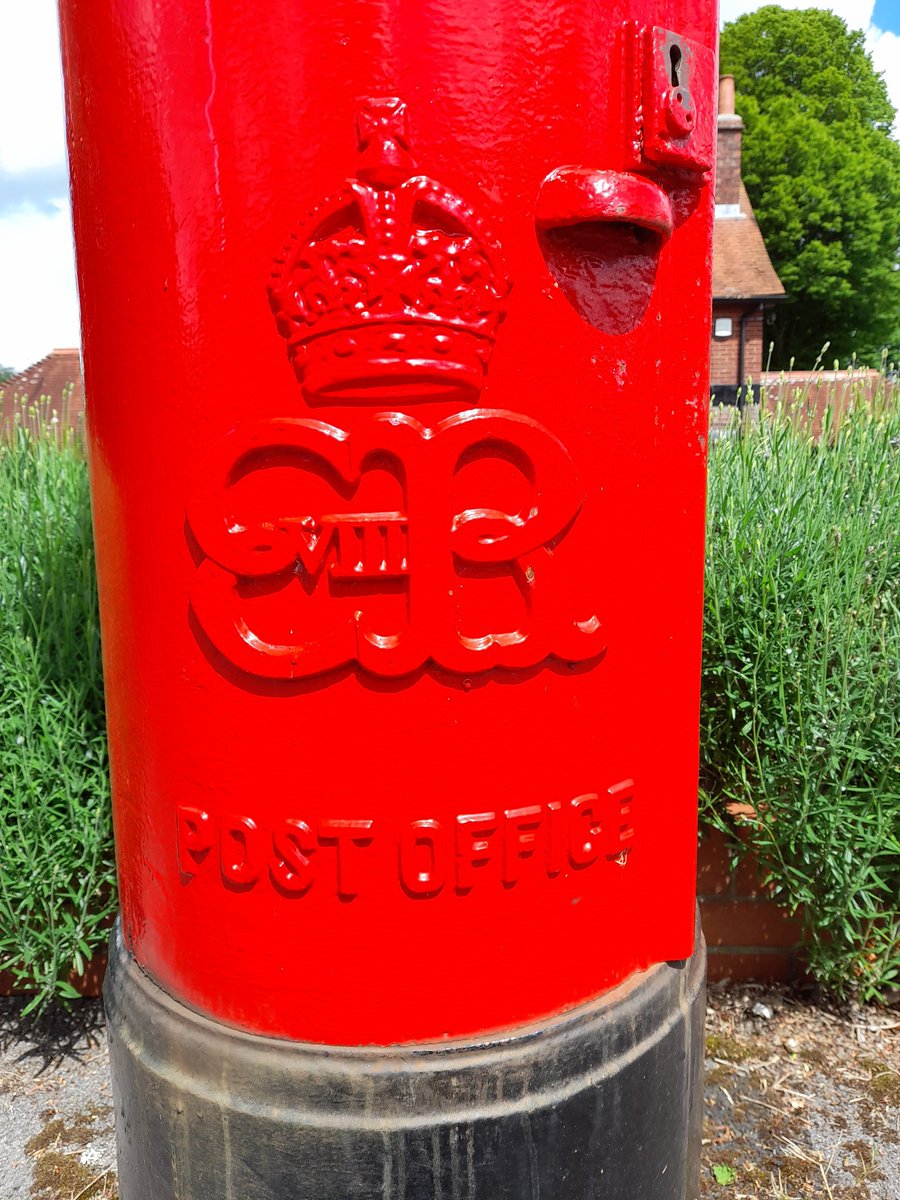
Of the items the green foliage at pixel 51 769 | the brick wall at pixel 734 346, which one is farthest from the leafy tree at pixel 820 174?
the green foliage at pixel 51 769

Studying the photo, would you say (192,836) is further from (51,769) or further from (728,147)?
(728,147)

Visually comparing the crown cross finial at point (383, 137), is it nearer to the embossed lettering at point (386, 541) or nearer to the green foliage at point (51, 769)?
the embossed lettering at point (386, 541)

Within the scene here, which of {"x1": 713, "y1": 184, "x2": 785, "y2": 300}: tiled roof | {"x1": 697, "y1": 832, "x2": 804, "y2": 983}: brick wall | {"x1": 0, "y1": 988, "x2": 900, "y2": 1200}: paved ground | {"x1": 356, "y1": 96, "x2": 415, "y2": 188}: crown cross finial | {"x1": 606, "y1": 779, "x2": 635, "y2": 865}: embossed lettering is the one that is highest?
{"x1": 713, "y1": 184, "x2": 785, "y2": 300}: tiled roof

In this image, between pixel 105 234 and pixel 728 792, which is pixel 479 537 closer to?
pixel 105 234

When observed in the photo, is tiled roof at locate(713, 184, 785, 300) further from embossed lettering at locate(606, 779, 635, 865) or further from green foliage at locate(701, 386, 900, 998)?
embossed lettering at locate(606, 779, 635, 865)

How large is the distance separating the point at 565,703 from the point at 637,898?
335mm

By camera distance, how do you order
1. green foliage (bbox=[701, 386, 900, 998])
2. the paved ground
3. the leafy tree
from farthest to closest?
the leafy tree, green foliage (bbox=[701, 386, 900, 998]), the paved ground

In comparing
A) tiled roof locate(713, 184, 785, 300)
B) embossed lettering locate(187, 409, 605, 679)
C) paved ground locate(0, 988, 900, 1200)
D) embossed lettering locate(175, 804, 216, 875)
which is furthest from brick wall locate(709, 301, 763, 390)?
embossed lettering locate(175, 804, 216, 875)

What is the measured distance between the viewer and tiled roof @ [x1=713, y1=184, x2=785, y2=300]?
62.8ft

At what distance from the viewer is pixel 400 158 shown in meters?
0.98

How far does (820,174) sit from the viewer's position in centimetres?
2145

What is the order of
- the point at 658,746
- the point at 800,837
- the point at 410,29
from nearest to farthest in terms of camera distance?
1. the point at 410,29
2. the point at 658,746
3. the point at 800,837

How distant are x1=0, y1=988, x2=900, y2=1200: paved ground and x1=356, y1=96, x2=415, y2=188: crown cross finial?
189cm

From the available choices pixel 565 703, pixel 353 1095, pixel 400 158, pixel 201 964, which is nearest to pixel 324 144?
pixel 400 158
